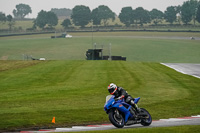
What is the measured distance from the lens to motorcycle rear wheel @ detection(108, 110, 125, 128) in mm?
13594

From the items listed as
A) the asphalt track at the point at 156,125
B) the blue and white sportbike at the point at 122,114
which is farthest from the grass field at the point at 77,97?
the blue and white sportbike at the point at 122,114

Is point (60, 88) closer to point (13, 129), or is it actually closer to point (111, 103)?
point (13, 129)

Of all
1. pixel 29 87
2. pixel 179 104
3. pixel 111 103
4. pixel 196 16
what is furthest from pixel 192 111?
pixel 196 16

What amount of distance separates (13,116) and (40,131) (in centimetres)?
253

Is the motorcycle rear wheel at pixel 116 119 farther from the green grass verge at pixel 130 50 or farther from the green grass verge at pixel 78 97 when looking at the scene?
the green grass verge at pixel 130 50

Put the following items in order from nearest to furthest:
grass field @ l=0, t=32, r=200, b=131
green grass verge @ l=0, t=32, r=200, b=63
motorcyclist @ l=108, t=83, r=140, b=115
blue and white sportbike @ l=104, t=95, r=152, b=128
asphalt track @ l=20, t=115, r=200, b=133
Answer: motorcyclist @ l=108, t=83, r=140, b=115 → blue and white sportbike @ l=104, t=95, r=152, b=128 → asphalt track @ l=20, t=115, r=200, b=133 → grass field @ l=0, t=32, r=200, b=131 → green grass verge @ l=0, t=32, r=200, b=63

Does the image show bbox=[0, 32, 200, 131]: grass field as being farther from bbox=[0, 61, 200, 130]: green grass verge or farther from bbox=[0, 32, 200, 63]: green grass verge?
bbox=[0, 32, 200, 63]: green grass verge

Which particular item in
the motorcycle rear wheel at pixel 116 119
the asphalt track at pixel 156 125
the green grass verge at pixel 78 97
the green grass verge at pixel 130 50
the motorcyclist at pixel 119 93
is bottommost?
the green grass verge at pixel 130 50

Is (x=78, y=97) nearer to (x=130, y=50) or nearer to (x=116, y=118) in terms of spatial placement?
(x=116, y=118)

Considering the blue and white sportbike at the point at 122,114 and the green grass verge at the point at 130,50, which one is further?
the green grass verge at the point at 130,50

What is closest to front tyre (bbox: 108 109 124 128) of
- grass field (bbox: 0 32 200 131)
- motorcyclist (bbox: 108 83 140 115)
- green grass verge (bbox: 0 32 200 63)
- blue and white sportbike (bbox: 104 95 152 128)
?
blue and white sportbike (bbox: 104 95 152 128)

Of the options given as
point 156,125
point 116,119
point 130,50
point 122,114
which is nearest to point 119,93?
point 122,114

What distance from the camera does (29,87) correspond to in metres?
27.0

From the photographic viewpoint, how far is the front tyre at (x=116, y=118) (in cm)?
1359
